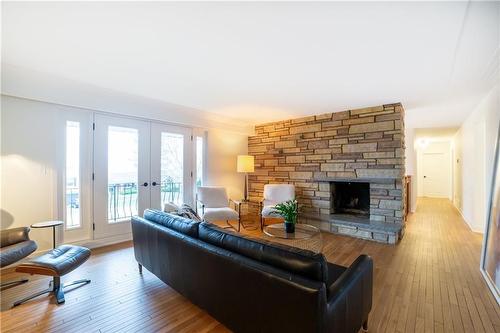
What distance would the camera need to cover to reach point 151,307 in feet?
6.97

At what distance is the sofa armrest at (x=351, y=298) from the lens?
51.1 inches

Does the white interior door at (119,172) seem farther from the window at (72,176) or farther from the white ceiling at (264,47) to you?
the white ceiling at (264,47)

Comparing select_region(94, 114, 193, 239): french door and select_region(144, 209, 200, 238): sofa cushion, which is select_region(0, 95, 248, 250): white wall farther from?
select_region(144, 209, 200, 238): sofa cushion

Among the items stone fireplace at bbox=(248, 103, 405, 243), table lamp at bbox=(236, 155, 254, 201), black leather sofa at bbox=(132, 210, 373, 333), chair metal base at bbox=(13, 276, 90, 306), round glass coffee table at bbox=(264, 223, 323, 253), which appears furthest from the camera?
table lamp at bbox=(236, 155, 254, 201)

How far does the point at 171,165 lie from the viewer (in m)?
4.62

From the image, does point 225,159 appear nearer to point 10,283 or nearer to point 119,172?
point 119,172

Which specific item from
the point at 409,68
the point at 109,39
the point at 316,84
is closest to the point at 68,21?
the point at 109,39

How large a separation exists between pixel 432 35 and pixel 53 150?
15.4ft

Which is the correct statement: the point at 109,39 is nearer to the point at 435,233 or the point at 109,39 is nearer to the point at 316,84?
the point at 316,84

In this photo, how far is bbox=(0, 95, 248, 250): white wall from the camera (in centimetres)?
293

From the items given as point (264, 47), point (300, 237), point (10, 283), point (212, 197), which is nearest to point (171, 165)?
point (212, 197)

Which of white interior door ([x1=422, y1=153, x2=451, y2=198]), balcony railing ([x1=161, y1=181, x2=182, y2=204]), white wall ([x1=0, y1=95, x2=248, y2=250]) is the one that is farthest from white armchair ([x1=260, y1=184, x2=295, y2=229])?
white interior door ([x1=422, y1=153, x2=451, y2=198])

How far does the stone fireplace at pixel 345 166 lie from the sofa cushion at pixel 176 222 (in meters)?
3.26

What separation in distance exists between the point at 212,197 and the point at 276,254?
340 centimetres
